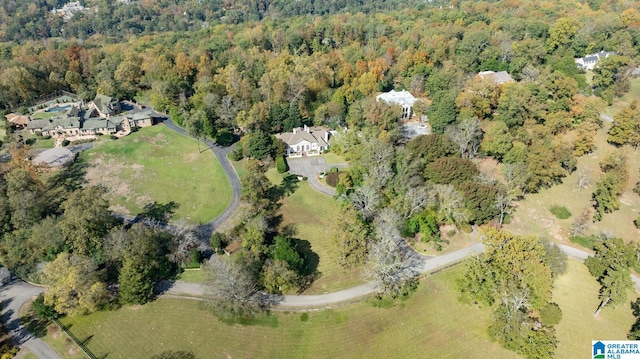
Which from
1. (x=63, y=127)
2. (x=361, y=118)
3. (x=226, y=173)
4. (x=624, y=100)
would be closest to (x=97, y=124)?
(x=63, y=127)

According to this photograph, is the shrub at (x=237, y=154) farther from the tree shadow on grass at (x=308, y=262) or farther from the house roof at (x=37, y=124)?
the house roof at (x=37, y=124)

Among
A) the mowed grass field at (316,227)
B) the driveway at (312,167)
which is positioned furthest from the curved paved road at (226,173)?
the driveway at (312,167)

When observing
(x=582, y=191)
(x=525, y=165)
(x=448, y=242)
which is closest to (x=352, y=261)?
(x=448, y=242)

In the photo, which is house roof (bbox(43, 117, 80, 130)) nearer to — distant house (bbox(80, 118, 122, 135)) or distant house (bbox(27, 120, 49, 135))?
distant house (bbox(80, 118, 122, 135))

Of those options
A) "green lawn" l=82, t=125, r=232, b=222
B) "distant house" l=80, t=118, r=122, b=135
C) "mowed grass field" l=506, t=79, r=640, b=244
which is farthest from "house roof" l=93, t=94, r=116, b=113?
"mowed grass field" l=506, t=79, r=640, b=244

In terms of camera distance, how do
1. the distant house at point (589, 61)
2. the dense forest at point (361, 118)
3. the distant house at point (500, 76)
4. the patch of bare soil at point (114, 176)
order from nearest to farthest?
the dense forest at point (361, 118), the patch of bare soil at point (114, 176), the distant house at point (500, 76), the distant house at point (589, 61)
